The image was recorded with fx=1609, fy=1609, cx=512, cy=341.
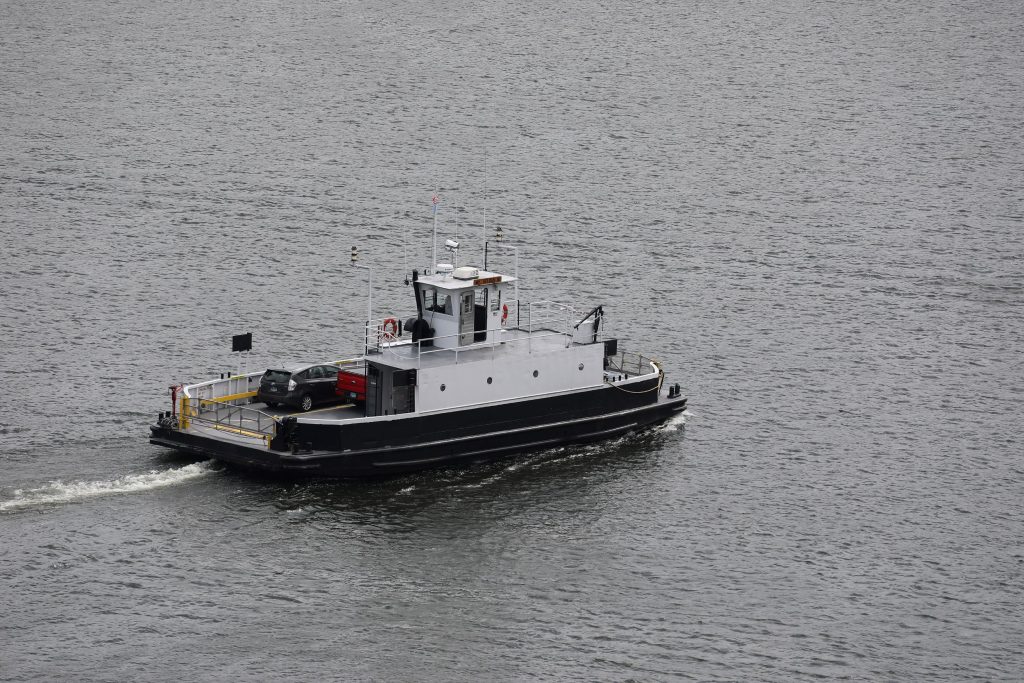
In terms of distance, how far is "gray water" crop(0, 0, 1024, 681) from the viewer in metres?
45.0

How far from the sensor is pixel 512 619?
4519 centimetres

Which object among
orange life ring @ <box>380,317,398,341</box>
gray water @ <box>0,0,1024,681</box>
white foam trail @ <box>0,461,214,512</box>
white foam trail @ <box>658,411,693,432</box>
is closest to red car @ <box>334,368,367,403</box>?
orange life ring @ <box>380,317,398,341</box>

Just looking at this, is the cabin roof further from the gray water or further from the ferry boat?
the gray water

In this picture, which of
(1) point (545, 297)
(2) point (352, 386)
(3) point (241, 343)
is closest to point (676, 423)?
(2) point (352, 386)

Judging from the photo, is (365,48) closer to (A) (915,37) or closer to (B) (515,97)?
(B) (515,97)

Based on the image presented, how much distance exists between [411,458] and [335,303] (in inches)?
869

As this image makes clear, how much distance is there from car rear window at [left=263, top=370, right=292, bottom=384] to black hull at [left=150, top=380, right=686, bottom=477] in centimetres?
344

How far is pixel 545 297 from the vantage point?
75500 mm

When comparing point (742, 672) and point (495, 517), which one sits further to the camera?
point (495, 517)

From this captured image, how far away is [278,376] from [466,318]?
271 inches

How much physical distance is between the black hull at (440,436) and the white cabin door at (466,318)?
3.04 m

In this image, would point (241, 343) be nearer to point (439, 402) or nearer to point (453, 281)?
point (439, 402)

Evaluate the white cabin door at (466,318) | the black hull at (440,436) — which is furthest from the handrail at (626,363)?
the white cabin door at (466,318)

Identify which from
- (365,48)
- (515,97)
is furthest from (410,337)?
(365,48)
